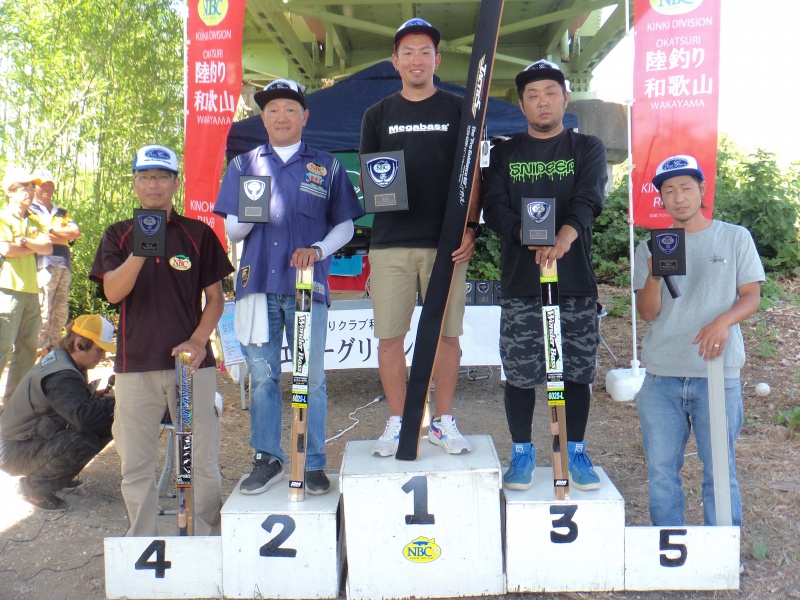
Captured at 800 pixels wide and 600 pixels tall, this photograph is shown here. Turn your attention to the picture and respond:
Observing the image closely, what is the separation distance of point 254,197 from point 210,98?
3092 mm

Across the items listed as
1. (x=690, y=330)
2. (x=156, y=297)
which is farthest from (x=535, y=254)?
(x=156, y=297)

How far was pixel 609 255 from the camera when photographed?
30.7ft

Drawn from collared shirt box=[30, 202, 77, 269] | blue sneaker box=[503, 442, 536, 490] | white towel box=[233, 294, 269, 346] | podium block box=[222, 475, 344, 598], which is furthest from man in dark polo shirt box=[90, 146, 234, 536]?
collared shirt box=[30, 202, 77, 269]

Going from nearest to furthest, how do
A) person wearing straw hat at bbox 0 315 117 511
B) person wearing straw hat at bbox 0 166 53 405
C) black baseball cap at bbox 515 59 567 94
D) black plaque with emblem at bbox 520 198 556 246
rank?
black plaque with emblem at bbox 520 198 556 246, black baseball cap at bbox 515 59 567 94, person wearing straw hat at bbox 0 315 117 511, person wearing straw hat at bbox 0 166 53 405

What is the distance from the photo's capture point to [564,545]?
110 inches

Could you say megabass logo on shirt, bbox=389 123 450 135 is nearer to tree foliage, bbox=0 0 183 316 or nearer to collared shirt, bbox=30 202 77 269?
collared shirt, bbox=30 202 77 269

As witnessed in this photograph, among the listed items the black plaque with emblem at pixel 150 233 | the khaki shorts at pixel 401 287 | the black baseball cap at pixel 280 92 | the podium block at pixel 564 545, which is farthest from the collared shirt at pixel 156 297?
the podium block at pixel 564 545

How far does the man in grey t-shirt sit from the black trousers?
281cm

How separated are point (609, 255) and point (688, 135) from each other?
416 cm

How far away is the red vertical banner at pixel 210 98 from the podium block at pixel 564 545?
357 cm

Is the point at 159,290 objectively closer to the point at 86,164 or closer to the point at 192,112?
the point at 192,112

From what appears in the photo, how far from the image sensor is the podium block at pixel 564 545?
2771mm

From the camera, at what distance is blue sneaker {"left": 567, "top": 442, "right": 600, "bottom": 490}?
2887 millimetres

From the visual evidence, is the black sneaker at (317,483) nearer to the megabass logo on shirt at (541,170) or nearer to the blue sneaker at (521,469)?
the blue sneaker at (521,469)
